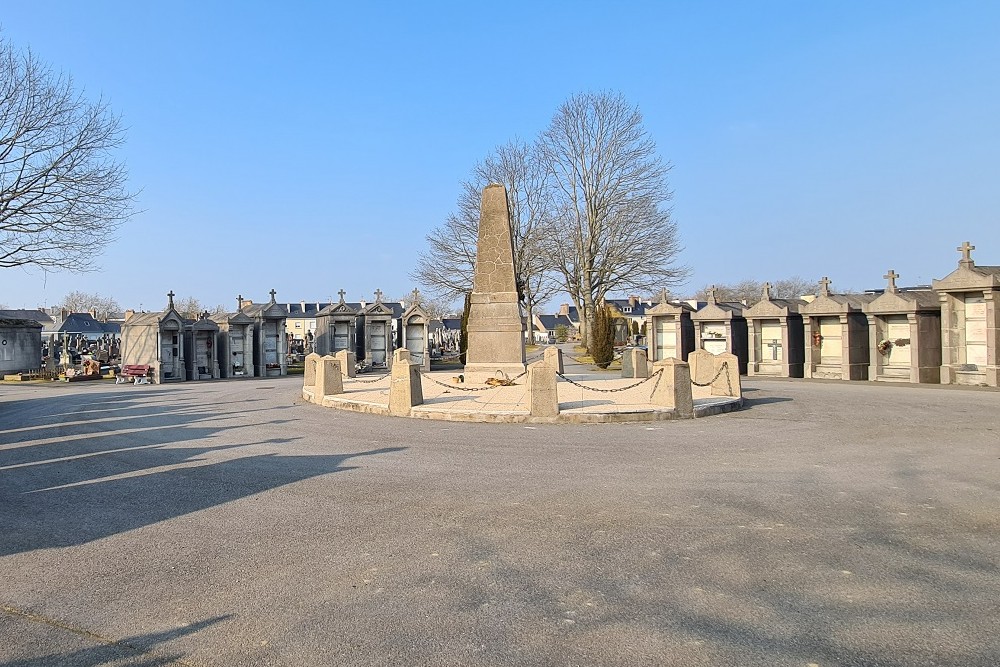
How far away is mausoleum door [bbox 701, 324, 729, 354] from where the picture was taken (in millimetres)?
28391

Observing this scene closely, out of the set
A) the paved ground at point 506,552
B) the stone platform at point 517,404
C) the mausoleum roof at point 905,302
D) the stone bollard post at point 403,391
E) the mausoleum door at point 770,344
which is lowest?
the paved ground at point 506,552

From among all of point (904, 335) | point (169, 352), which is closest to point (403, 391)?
point (904, 335)

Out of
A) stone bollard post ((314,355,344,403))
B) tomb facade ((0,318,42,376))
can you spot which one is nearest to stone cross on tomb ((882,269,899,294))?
stone bollard post ((314,355,344,403))

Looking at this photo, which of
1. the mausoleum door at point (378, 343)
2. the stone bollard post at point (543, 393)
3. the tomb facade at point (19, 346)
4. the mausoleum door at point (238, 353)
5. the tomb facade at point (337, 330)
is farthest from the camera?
the mausoleum door at point (378, 343)

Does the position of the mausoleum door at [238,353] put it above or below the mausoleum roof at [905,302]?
below

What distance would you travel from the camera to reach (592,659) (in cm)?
348

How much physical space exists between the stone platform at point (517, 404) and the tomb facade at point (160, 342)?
15418mm

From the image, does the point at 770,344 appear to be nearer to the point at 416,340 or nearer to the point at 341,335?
the point at 416,340

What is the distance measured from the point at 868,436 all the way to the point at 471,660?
973 cm

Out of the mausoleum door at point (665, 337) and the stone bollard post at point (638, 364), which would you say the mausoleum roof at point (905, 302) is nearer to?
the mausoleum door at point (665, 337)

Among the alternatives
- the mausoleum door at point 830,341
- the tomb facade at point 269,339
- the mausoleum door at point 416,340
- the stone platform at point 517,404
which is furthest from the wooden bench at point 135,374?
the mausoleum door at point 830,341

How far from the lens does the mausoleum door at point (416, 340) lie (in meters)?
34.9

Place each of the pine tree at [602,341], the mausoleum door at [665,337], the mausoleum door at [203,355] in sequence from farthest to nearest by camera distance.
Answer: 1. the mausoleum door at [203,355]
2. the pine tree at [602,341]
3. the mausoleum door at [665,337]

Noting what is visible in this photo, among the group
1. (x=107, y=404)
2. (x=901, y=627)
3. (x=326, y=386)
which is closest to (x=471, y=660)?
(x=901, y=627)
